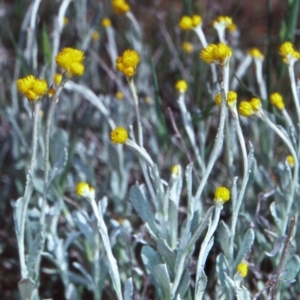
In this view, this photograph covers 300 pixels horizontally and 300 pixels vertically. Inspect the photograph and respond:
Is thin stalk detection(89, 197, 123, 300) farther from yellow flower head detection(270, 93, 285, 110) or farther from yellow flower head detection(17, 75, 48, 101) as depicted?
yellow flower head detection(270, 93, 285, 110)

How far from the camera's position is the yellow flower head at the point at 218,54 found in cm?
82

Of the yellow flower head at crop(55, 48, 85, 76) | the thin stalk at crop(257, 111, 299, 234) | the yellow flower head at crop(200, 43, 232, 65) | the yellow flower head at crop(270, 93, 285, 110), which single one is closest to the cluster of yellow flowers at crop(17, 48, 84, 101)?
the yellow flower head at crop(55, 48, 85, 76)

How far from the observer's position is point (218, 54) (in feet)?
2.70

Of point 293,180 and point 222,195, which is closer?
point 222,195

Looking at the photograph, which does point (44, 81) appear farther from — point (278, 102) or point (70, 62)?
point (278, 102)

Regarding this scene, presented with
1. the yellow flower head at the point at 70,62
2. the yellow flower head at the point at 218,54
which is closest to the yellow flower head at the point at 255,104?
the yellow flower head at the point at 218,54

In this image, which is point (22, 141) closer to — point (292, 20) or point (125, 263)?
point (125, 263)

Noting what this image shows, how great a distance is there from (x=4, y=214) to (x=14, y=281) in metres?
0.18

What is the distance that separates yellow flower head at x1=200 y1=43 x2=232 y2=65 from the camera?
2.69 feet

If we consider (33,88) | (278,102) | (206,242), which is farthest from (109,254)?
(278,102)

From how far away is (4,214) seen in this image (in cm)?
143

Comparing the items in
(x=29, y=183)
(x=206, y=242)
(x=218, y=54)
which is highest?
(x=218, y=54)

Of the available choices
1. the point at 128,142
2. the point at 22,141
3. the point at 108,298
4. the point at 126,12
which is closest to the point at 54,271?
the point at 108,298

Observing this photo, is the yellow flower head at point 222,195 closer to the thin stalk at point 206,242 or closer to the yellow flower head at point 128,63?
the thin stalk at point 206,242
